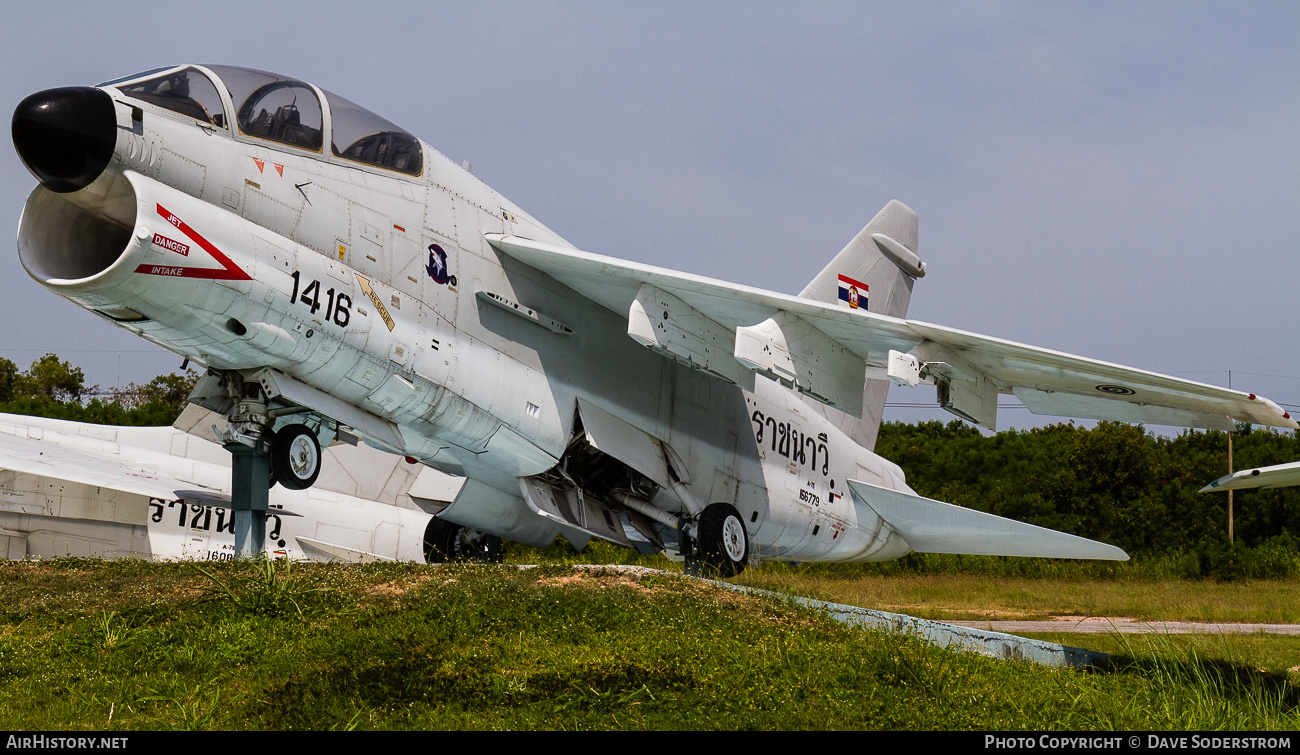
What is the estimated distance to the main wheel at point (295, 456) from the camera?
984 centimetres

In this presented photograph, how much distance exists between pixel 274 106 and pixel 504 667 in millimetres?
5378

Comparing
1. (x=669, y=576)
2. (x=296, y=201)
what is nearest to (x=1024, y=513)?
(x=669, y=576)

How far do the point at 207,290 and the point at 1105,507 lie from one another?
26.1 metres

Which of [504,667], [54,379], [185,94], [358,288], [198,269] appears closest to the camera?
[504,667]

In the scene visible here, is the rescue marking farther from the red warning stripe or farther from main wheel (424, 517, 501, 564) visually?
main wheel (424, 517, 501, 564)

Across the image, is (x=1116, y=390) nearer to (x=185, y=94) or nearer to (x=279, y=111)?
(x=279, y=111)

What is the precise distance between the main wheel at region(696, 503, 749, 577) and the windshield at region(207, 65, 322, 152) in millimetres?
5666

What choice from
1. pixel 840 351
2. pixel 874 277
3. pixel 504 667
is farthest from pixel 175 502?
pixel 504 667

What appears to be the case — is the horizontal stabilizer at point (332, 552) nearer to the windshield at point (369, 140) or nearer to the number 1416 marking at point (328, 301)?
the number 1416 marking at point (328, 301)

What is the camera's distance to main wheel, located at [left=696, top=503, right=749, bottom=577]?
1187cm

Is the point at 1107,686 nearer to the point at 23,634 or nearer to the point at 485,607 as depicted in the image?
the point at 485,607

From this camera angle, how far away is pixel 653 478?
11.5m

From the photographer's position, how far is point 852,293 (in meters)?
14.9

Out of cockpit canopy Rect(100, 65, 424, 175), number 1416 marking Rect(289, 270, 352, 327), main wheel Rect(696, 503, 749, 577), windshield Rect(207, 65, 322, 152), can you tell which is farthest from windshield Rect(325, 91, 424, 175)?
main wheel Rect(696, 503, 749, 577)
